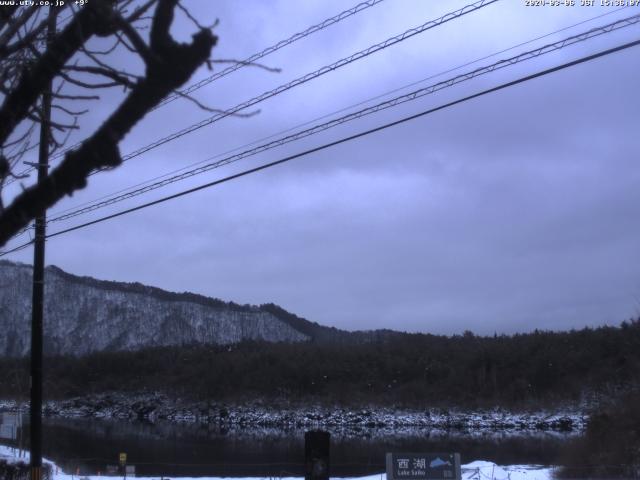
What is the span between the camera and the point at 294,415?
7144 centimetres

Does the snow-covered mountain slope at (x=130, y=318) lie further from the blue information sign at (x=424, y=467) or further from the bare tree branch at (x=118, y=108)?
the bare tree branch at (x=118, y=108)

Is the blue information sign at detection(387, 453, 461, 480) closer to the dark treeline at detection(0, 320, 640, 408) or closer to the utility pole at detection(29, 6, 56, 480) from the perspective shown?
the utility pole at detection(29, 6, 56, 480)

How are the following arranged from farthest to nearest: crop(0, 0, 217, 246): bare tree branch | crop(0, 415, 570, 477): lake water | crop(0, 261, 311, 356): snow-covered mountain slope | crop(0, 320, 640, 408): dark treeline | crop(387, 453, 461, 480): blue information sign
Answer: crop(0, 261, 311, 356): snow-covered mountain slope < crop(0, 320, 640, 408): dark treeline < crop(0, 415, 570, 477): lake water < crop(387, 453, 461, 480): blue information sign < crop(0, 0, 217, 246): bare tree branch

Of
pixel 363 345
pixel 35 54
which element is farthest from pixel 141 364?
pixel 35 54

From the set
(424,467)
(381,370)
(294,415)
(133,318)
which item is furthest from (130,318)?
(424,467)

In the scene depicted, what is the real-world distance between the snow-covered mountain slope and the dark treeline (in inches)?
964

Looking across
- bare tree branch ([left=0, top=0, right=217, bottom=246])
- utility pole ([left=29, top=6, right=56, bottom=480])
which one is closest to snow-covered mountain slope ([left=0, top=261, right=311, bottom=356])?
utility pole ([left=29, top=6, right=56, bottom=480])

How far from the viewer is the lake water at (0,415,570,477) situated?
29.2 metres

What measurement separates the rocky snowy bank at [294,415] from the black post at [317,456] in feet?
148

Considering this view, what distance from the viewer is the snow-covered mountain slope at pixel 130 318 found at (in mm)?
118062

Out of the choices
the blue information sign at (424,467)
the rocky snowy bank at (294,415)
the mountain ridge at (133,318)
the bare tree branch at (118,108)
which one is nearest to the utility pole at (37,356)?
the blue information sign at (424,467)

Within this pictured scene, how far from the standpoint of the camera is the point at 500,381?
68375mm

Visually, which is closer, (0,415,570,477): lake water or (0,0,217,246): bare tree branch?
(0,0,217,246): bare tree branch

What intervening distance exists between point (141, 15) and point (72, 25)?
2.64 ft
